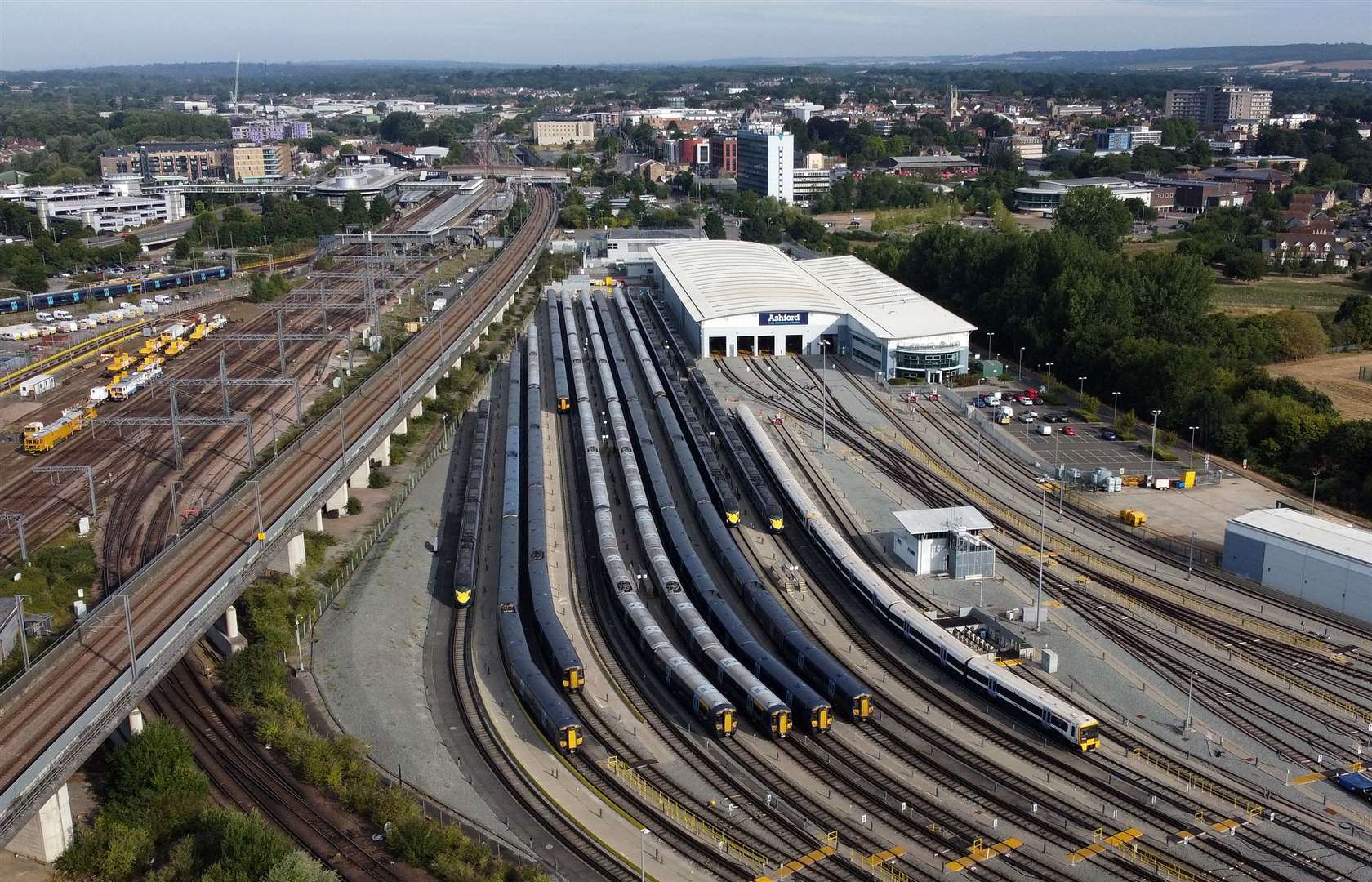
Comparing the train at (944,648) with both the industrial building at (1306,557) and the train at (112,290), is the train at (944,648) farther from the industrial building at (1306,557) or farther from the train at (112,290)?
the train at (112,290)

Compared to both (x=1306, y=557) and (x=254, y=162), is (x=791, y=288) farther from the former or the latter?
(x=254, y=162)

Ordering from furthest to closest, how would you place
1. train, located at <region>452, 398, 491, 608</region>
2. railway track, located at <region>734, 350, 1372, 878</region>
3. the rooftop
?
the rooftop < train, located at <region>452, 398, 491, 608</region> < railway track, located at <region>734, 350, 1372, 878</region>

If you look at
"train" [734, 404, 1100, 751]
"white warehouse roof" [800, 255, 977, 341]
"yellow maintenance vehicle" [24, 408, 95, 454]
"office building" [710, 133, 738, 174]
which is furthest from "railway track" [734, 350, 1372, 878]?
"office building" [710, 133, 738, 174]

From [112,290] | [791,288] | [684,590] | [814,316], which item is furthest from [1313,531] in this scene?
[112,290]

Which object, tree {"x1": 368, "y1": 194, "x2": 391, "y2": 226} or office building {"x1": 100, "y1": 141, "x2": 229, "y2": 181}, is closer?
tree {"x1": 368, "y1": 194, "x2": 391, "y2": 226}

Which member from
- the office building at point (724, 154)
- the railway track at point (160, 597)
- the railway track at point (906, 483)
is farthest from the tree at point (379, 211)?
the railway track at point (906, 483)

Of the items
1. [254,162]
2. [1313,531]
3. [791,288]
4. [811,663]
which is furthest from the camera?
[254,162]

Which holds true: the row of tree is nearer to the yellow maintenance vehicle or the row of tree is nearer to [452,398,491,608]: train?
[452,398,491,608]: train
